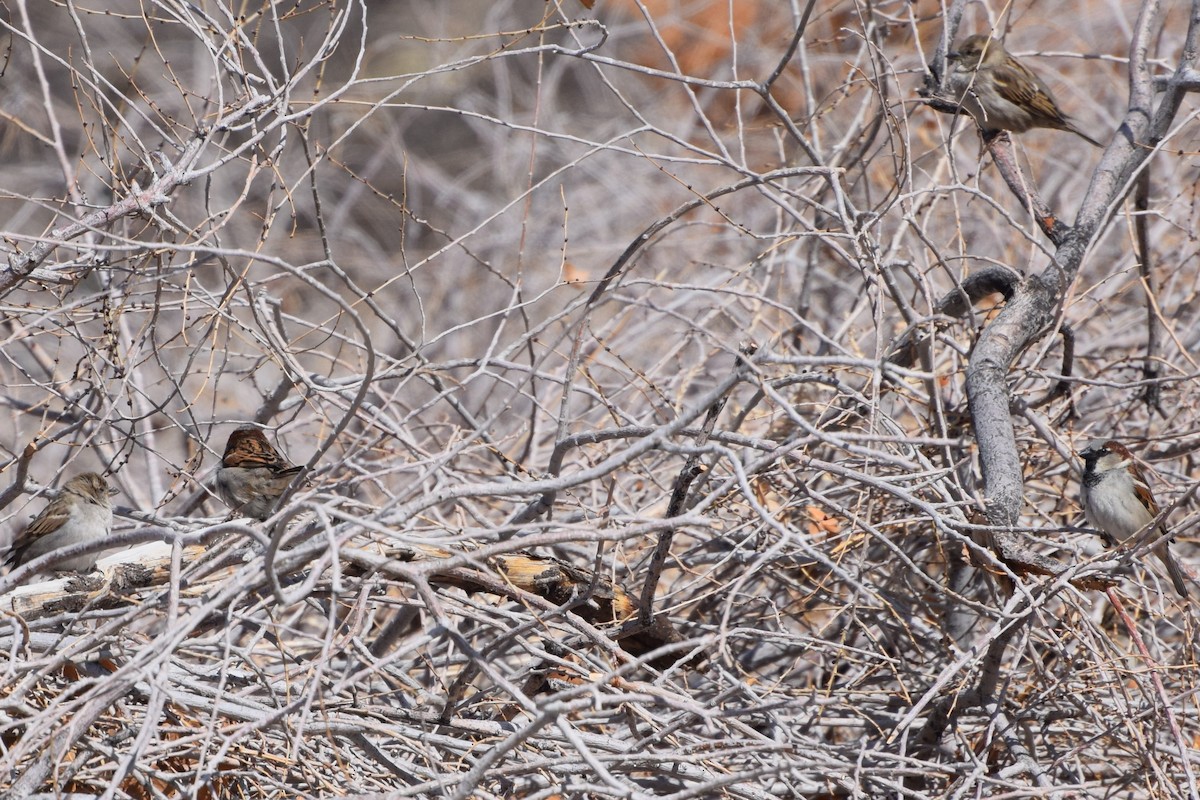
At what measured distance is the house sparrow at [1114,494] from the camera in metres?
4.07

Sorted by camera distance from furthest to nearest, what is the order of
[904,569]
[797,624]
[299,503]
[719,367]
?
[719,367] < [797,624] < [904,569] < [299,503]

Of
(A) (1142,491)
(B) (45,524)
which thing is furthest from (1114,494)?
(B) (45,524)

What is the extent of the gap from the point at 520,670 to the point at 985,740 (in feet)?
6.00

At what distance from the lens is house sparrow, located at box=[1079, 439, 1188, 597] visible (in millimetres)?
4066

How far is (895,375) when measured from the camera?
377cm

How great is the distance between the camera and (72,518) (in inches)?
174

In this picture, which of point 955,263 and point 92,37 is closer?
point 955,263

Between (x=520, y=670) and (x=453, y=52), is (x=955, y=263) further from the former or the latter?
(x=453, y=52)

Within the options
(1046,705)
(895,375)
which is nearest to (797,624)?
(1046,705)

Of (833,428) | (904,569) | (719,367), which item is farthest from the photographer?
(719,367)

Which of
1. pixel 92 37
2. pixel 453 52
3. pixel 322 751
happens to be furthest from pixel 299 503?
pixel 92 37

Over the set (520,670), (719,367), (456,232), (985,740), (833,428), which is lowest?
(985,740)

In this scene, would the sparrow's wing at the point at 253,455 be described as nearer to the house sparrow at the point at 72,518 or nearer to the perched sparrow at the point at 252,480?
the perched sparrow at the point at 252,480

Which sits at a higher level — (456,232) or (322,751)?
(456,232)
